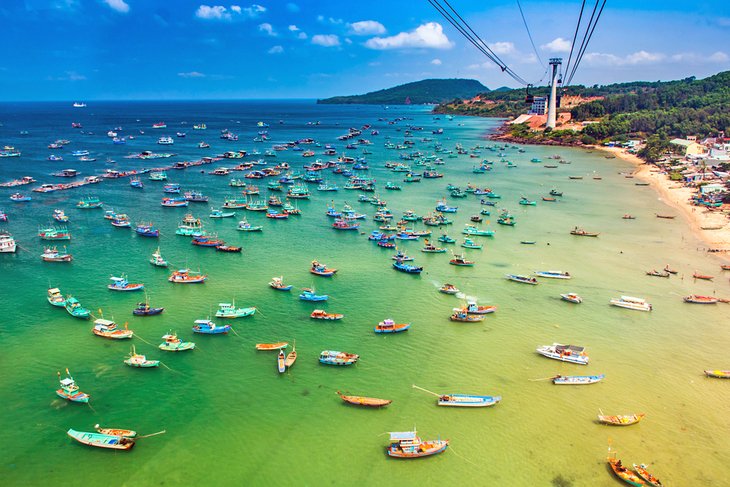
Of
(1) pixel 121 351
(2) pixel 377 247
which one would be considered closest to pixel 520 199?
(2) pixel 377 247

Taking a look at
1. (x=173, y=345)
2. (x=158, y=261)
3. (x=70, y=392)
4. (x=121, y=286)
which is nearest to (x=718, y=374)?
(x=173, y=345)

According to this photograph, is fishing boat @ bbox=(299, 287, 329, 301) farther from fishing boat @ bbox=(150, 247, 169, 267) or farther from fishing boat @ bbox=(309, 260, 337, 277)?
fishing boat @ bbox=(150, 247, 169, 267)

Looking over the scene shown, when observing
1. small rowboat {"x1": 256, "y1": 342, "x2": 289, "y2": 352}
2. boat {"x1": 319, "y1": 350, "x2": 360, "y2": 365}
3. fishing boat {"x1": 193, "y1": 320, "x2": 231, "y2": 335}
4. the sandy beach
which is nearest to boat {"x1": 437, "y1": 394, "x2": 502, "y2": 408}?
boat {"x1": 319, "y1": 350, "x2": 360, "y2": 365}

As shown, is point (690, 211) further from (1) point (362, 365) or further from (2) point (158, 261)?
(2) point (158, 261)

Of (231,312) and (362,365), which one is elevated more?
(231,312)

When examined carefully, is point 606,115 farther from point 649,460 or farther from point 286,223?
point 649,460

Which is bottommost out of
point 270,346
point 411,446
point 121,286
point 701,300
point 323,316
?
point 411,446

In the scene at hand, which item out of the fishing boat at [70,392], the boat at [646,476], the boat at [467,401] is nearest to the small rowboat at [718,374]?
the boat at [646,476]
